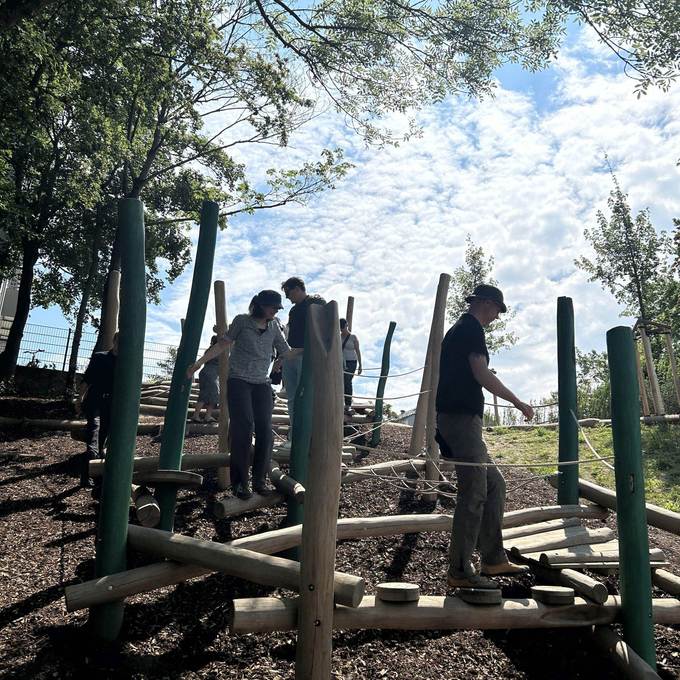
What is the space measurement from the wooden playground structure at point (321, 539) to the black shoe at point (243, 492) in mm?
74

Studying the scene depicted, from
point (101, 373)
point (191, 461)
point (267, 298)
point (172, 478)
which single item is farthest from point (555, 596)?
point (101, 373)

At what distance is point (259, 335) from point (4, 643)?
2.70 meters

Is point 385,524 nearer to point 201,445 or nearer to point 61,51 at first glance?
point 201,445

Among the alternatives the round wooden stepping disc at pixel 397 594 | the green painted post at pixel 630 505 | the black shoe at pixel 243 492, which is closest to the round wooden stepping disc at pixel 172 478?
the black shoe at pixel 243 492

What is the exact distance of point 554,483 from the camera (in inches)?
218

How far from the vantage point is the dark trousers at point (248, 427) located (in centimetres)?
488

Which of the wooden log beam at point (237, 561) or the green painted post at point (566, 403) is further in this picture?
the green painted post at point (566, 403)

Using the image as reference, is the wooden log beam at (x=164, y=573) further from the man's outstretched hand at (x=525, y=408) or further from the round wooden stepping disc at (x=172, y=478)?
the man's outstretched hand at (x=525, y=408)

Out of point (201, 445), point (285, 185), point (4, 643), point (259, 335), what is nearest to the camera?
point (4, 643)

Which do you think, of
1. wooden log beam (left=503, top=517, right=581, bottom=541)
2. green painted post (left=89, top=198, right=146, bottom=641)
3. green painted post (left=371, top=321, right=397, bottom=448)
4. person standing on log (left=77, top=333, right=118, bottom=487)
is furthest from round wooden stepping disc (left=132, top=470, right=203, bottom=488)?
green painted post (left=371, top=321, right=397, bottom=448)

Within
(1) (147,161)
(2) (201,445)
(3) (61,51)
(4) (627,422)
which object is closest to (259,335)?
(4) (627,422)

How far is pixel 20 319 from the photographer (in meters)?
16.1

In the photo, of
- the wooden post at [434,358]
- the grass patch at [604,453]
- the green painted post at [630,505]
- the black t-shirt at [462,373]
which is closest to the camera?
the green painted post at [630,505]

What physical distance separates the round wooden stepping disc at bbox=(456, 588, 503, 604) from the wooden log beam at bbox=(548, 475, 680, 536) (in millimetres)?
2066
